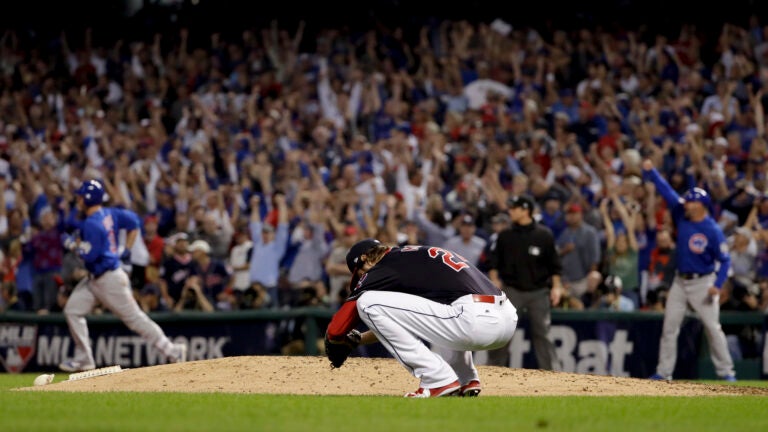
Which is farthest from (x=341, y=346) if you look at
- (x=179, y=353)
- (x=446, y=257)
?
(x=179, y=353)

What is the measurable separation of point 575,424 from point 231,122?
16.8 metres

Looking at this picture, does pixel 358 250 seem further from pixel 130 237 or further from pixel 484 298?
pixel 130 237

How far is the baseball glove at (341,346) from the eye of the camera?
934 centimetres

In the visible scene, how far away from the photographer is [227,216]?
19734mm

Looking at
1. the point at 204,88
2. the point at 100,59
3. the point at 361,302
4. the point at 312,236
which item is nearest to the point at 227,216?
the point at 312,236

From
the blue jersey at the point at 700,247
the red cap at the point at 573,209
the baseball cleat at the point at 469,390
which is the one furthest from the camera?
the red cap at the point at 573,209

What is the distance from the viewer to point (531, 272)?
14.3 metres

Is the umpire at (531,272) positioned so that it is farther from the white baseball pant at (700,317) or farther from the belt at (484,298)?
the belt at (484,298)

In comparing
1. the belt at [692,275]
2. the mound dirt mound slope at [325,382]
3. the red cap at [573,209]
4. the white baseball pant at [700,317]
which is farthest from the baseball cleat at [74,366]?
the belt at [692,275]

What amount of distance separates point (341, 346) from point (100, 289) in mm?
5504

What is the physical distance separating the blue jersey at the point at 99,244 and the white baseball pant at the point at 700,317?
6.11 meters

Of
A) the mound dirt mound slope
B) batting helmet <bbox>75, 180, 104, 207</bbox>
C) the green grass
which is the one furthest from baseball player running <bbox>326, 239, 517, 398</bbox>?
batting helmet <bbox>75, 180, 104, 207</bbox>

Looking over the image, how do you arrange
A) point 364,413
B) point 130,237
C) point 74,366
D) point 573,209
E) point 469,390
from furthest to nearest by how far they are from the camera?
point 573,209
point 130,237
point 74,366
point 469,390
point 364,413

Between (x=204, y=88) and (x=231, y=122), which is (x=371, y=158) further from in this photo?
(x=204, y=88)
